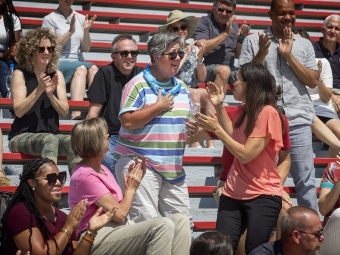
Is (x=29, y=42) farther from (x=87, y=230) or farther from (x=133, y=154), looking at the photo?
(x=87, y=230)

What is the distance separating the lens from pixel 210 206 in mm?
6910

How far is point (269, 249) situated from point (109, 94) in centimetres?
222

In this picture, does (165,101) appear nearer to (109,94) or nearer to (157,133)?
(157,133)

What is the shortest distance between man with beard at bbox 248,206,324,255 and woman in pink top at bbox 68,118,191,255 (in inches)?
19.7

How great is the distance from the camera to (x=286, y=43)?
260 inches

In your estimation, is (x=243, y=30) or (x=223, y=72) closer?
(x=223, y=72)

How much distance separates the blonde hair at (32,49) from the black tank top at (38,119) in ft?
0.53

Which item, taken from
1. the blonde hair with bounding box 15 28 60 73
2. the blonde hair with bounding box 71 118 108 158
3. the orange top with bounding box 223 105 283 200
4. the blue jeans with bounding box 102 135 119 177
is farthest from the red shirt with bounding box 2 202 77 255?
the blonde hair with bounding box 15 28 60 73

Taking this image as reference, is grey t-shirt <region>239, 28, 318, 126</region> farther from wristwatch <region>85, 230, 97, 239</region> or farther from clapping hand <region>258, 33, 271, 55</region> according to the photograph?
wristwatch <region>85, 230, 97, 239</region>

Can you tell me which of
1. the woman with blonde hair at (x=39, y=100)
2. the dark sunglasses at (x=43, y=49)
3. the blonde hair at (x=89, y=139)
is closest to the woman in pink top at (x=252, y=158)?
the blonde hair at (x=89, y=139)

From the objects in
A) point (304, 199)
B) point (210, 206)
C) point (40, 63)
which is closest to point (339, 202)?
point (304, 199)

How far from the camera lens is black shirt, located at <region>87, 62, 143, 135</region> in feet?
21.3

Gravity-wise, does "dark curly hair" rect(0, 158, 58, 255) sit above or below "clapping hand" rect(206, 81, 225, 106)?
below

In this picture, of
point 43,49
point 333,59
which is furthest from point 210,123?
point 333,59
